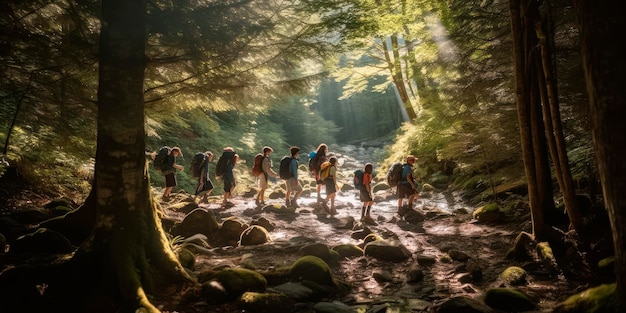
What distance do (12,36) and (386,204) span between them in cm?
1199

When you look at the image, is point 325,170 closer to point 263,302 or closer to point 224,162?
point 224,162

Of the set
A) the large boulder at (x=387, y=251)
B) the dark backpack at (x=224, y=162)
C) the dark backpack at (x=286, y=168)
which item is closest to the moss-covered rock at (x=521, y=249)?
the large boulder at (x=387, y=251)

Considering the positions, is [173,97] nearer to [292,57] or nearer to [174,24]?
[174,24]

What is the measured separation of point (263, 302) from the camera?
13.6ft

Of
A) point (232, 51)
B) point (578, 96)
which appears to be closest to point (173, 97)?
point (232, 51)

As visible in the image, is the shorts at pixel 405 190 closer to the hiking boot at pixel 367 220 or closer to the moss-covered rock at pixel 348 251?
the hiking boot at pixel 367 220

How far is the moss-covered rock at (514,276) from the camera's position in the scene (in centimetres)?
505

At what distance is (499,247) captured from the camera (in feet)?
22.9

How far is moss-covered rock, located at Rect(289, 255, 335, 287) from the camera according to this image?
4.99 metres

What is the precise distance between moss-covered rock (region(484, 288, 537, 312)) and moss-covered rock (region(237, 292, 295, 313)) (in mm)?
2466

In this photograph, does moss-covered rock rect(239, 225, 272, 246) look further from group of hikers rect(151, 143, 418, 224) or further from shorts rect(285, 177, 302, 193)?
shorts rect(285, 177, 302, 193)

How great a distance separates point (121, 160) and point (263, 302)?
2.43m

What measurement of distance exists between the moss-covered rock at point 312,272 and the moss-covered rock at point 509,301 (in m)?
2.08

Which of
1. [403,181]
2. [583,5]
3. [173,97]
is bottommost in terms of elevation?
[403,181]
